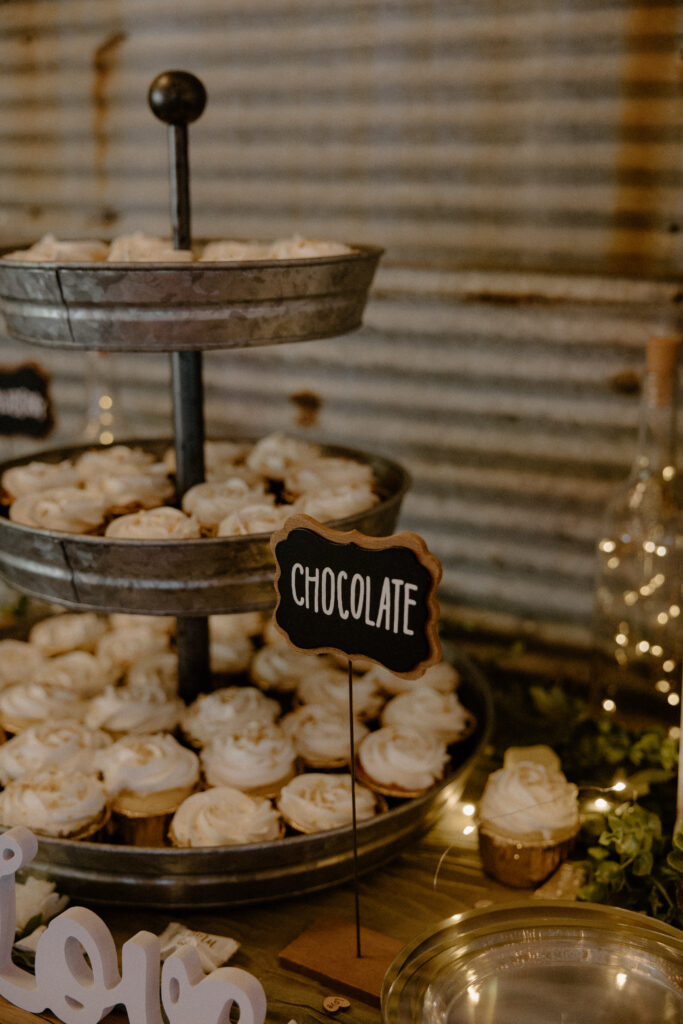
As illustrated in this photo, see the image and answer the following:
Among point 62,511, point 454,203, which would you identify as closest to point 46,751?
point 62,511

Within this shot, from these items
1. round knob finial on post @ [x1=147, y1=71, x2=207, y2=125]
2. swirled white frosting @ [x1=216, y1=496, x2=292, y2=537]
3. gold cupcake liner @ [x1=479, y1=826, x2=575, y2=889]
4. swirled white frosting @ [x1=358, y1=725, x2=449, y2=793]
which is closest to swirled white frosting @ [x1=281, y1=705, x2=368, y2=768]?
swirled white frosting @ [x1=358, y1=725, x2=449, y2=793]

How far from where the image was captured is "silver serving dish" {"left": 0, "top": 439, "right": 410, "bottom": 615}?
5.24 feet

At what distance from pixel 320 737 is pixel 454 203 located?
141 cm

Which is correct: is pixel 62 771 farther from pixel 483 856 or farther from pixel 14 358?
pixel 14 358

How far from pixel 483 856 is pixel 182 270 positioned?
1.14 m

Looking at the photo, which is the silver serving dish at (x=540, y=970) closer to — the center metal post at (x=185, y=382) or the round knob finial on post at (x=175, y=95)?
the center metal post at (x=185, y=382)

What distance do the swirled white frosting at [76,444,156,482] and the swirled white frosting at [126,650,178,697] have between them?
1.42 feet

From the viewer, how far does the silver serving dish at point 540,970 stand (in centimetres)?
125

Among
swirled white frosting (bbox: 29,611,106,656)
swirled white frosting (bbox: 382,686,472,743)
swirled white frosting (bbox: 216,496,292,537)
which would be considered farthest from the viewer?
swirled white frosting (bbox: 29,611,106,656)

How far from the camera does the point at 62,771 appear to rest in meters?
1.72

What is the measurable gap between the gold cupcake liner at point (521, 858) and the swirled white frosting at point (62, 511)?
2.95 ft

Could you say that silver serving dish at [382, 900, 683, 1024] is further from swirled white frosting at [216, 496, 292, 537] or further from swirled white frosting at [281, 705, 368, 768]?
swirled white frosting at [216, 496, 292, 537]

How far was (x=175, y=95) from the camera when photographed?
1.66 meters

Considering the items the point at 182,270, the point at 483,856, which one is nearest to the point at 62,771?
the point at 483,856
